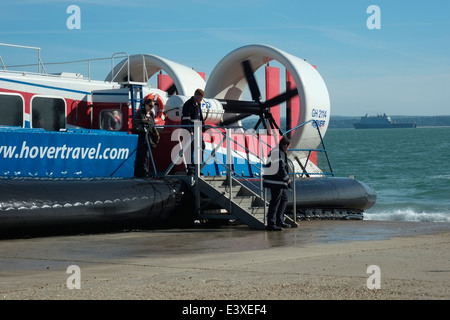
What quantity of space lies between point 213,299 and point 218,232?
4.86 meters

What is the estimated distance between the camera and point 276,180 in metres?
9.44

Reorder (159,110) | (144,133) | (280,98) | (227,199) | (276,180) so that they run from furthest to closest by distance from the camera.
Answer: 1. (280,98)
2. (159,110)
3. (144,133)
4. (227,199)
5. (276,180)

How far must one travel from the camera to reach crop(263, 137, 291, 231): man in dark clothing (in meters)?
9.43

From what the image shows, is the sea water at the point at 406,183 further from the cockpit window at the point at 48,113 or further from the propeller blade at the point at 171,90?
the cockpit window at the point at 48,113

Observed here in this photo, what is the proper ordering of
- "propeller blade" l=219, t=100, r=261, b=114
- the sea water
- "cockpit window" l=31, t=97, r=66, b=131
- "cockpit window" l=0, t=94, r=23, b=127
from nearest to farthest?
"cockpit window" l=0, t=94, r=23, b=127
"cockpit window" l=31, t=97, r=66, b=131
"propeller blade" l=219, t=100, r=261, b=114
the sea water

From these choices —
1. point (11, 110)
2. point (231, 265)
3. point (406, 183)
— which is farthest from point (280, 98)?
point (406, 183)

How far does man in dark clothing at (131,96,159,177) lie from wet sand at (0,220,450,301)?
135 cm

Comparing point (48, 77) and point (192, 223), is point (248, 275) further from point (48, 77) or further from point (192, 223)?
point (48, 77)

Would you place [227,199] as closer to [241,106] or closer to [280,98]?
[241,106]

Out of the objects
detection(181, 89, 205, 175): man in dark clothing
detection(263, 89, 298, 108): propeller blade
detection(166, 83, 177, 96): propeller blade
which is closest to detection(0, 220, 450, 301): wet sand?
detection(181, 89, 205, 175): man in dark clothing

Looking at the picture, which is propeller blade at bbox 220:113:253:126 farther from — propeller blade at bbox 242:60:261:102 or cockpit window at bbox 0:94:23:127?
cockpit window at bbox 0:94:23:127

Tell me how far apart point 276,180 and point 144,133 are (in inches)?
89.2

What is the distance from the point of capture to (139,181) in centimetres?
998

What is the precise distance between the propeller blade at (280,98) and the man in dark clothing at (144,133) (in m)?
4.63
